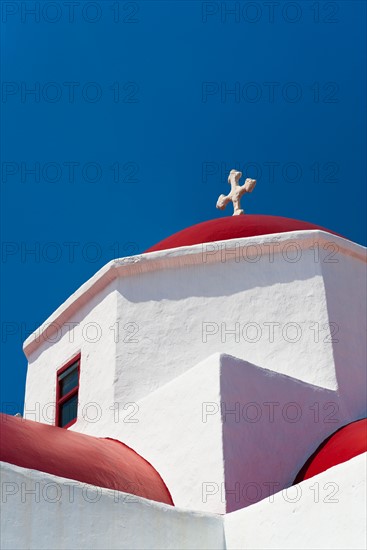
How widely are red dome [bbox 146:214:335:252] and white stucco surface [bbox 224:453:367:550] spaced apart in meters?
4.43

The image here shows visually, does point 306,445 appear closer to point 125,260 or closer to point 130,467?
point 130,467

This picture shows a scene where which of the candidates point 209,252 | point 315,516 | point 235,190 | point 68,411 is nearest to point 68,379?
point 68,411

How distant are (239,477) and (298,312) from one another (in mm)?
2420

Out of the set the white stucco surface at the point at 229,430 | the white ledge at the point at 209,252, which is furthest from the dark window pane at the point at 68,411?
the white stucco surface at the point at 229,430

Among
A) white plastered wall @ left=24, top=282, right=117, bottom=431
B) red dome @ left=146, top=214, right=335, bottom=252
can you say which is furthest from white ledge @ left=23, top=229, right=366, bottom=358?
red dome @ left=146, top=214, right=335, bottom=252

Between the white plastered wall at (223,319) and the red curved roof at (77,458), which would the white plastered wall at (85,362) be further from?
the red curved roof at (77,458)

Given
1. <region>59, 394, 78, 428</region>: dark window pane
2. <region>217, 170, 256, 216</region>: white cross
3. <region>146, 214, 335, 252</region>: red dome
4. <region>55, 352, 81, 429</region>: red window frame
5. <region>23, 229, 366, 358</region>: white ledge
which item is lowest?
<region>59, 394, 78, 428</region>: dark window pane

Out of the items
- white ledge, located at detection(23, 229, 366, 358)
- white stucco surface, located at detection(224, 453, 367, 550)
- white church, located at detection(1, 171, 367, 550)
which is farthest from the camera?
white ledge, located at detection(23, 229, 366, 358)

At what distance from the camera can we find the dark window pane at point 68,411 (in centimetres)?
1068

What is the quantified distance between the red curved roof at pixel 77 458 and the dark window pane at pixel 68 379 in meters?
2.23

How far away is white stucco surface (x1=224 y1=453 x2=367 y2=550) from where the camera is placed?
6.46 m

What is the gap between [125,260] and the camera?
10.6 meters

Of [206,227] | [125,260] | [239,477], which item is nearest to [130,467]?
[239,477]

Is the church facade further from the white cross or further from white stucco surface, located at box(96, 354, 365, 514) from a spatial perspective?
the white cross
